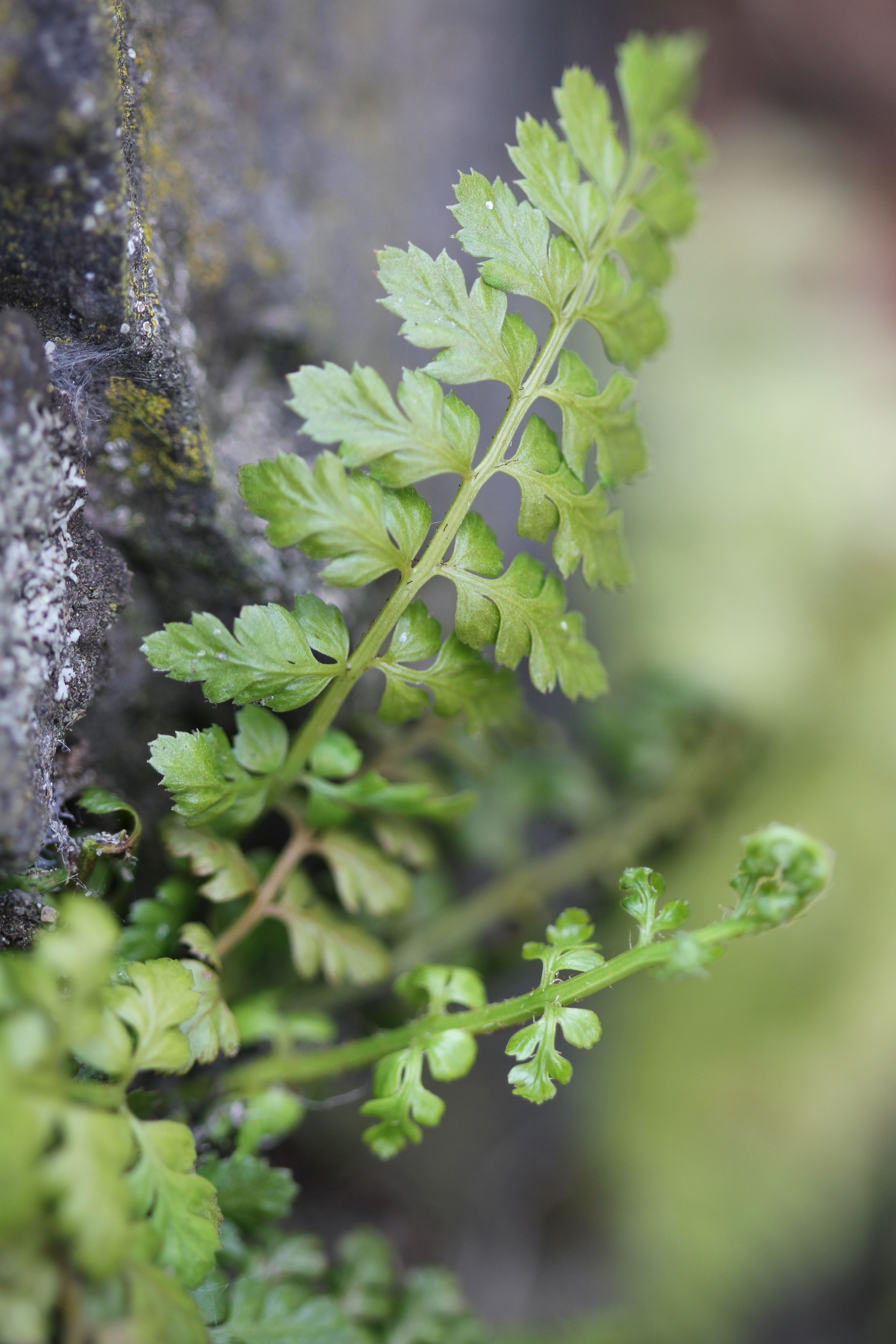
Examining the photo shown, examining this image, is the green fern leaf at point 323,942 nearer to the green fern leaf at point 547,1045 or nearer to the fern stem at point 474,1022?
the fern stem at point 474,1022

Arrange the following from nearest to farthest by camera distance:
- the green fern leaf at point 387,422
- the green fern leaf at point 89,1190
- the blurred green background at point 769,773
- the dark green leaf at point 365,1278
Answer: the green fern leaf at point 89,1190, the green fern leaf at point 387,422, the dark green leaf at point 365,1278, the blurred green background at point 769,773

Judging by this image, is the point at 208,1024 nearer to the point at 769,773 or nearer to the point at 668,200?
the point at 668,200

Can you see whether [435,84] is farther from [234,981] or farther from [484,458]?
[234,981]

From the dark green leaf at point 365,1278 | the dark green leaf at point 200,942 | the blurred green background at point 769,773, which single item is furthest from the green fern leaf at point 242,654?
the blurred green background at point 769,773

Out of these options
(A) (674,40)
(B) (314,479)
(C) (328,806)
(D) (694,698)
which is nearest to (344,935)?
(C) (328,806)

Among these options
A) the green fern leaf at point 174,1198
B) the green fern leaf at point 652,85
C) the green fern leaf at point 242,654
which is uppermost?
the green fern leaf at point 652,85
